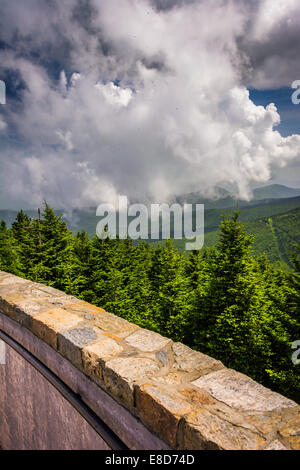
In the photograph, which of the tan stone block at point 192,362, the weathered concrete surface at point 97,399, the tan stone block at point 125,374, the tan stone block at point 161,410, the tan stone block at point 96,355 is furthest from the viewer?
the tan stone block at point 192,362

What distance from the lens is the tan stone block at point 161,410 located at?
56.8 inches

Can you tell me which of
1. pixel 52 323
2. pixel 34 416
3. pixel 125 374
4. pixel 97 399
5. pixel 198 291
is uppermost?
pixel 52 323

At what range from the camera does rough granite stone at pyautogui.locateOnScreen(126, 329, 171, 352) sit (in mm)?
2348

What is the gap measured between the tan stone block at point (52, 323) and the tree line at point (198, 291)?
12925 millimetres

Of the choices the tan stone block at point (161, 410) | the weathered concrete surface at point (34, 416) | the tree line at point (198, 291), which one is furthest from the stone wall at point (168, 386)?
the tree line at point (198, 291)

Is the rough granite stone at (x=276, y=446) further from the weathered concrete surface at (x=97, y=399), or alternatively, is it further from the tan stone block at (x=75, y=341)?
the tan stone block at (x=75, y=341)

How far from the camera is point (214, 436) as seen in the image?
132cm

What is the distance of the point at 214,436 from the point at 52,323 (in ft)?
5.94

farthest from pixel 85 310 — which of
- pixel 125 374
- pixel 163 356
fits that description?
pixel 125 374

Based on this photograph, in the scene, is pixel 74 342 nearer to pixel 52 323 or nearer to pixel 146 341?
pixel 52 323

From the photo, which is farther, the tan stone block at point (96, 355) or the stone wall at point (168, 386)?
the tan stone block at point (96, 355)

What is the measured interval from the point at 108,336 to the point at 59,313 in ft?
2.56

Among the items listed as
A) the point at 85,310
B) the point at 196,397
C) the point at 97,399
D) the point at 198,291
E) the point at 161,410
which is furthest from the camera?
the point at 198,291
